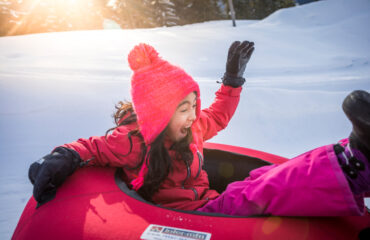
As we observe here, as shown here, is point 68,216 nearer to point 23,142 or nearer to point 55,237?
point 55,237

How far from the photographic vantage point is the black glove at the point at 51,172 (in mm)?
886

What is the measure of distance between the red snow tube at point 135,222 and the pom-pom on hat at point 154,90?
0.28 m

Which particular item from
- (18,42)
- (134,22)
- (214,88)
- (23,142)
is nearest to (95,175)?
(23,142)

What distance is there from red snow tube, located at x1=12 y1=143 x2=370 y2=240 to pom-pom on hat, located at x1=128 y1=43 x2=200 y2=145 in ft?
0.92

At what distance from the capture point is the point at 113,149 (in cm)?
109

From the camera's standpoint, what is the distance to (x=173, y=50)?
4.86 m

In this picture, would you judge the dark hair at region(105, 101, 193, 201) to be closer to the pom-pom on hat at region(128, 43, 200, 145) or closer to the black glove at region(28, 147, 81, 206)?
the pom-pom on hat at region(128, 43, 200, 145)

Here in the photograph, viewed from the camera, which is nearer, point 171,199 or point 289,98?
point 171,199

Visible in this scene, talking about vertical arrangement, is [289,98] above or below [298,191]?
below

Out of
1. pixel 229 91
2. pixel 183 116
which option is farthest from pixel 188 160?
pixel 229 91

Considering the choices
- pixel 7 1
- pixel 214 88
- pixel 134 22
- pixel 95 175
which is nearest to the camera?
pixel 95 175

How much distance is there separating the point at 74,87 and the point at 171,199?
1891 mm

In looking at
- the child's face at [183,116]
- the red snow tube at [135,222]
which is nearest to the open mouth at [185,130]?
the child's face at [183,116]

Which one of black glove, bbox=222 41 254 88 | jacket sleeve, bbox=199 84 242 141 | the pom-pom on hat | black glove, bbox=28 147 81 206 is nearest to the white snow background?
black glove, bbox=28 147 81 206
